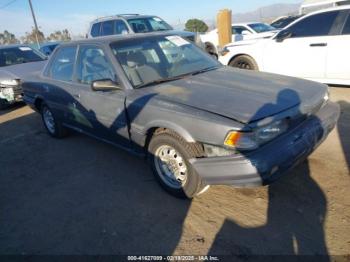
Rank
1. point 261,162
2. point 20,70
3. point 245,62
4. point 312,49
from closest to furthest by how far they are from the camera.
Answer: point 261,162 < point 312,49 < point 245,62 < point 20,70

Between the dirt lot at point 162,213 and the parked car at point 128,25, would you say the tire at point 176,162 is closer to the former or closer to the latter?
the dirt lot at point 162,213

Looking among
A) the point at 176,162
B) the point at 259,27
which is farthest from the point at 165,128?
the point at 259,27

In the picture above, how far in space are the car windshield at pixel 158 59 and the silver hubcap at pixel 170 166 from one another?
2.72 feet

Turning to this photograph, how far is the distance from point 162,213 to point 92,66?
2.14m

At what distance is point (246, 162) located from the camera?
99.4 inches

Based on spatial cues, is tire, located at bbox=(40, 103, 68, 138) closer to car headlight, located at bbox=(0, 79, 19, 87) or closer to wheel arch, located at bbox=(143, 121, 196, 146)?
wheel arch, located at bbox=(143, 121, 196, 146)

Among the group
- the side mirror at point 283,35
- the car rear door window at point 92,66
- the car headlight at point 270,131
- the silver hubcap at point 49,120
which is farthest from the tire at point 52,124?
the side mirror at point 283,35

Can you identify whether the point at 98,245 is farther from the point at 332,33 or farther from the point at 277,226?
the point at 332,33

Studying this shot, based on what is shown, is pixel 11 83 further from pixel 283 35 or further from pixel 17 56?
pixel 283 35

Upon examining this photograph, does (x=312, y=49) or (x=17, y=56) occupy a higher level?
(x=17, y=56)

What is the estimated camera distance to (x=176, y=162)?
318 centimetres

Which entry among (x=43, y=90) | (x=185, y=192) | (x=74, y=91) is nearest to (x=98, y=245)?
(x=185, y=192)

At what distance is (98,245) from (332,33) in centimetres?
588

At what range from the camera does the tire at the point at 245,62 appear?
725cm
